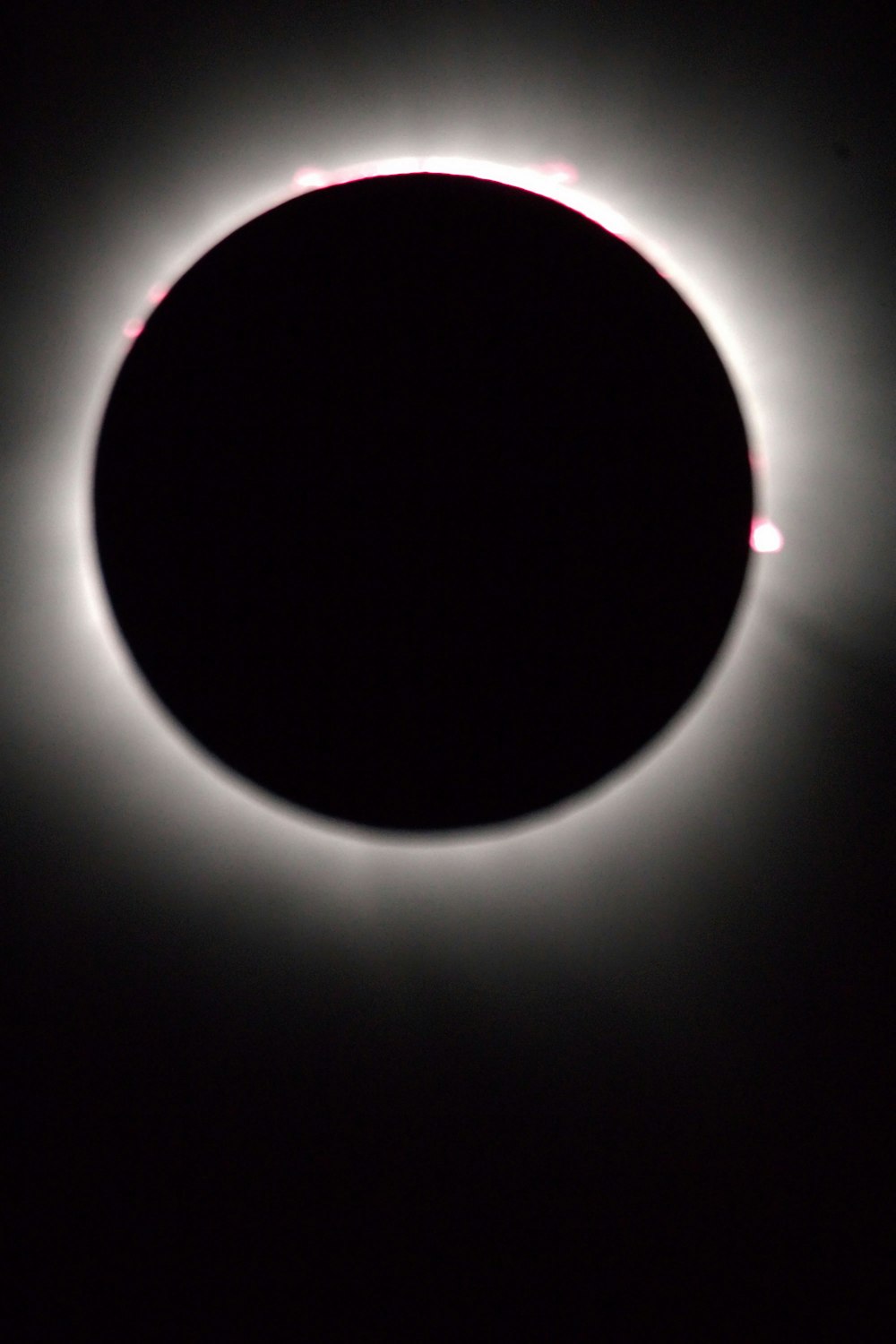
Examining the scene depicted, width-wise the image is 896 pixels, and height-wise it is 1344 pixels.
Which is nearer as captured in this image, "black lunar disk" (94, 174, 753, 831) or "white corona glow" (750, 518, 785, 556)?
"black lunar disk" (94, 174, 753, 831)

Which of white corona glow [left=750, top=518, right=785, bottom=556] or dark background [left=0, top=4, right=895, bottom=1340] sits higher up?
white corona glow [left=750, top=518, right=785, bottom=556]

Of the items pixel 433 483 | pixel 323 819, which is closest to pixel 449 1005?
pixel 323 819

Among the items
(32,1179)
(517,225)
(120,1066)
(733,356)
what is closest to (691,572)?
(733,356)

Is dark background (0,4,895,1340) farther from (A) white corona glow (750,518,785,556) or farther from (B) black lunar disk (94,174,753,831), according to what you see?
(B) black lunar disk (94,174,753,831)

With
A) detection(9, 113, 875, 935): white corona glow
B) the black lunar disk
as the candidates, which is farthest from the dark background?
the black lunar disk

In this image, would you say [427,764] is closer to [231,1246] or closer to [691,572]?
[691,572]
